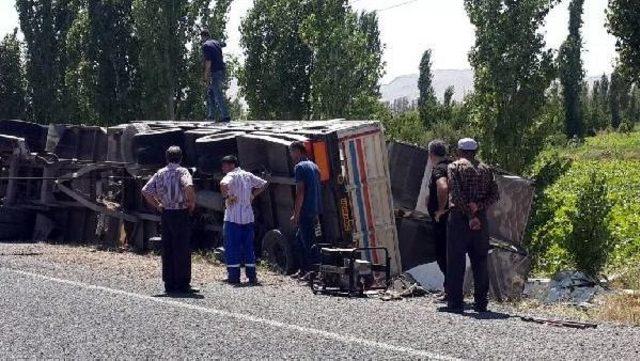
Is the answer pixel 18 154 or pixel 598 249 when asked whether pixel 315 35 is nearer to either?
pixel 18 154

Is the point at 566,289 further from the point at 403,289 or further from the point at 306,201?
Result: the point at 306,201

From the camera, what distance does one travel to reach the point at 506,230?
15.3 m

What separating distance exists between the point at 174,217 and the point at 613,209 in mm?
13913

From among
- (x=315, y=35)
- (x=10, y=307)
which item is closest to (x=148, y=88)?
(x=315, y=35)

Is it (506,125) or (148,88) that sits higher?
(148,88)

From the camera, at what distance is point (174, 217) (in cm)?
1272

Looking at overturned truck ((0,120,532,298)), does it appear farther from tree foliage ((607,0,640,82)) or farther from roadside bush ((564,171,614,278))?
tree foliage ((607,0,640,82))

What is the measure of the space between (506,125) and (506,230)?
15.5ft

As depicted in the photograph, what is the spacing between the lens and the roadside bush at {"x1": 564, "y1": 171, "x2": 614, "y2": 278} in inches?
621

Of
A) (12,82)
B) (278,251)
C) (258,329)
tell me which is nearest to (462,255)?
(258,329)

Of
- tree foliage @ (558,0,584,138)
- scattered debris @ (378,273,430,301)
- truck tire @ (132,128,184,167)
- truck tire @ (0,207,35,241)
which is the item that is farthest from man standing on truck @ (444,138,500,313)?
tree foliage @ (558,0,584,138)

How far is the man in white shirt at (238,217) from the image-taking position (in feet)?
44.6

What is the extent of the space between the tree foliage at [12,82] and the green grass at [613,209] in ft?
72.7

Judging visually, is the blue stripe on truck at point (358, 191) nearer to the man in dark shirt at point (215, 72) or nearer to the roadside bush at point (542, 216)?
the roadside bush at point (542, 216)
